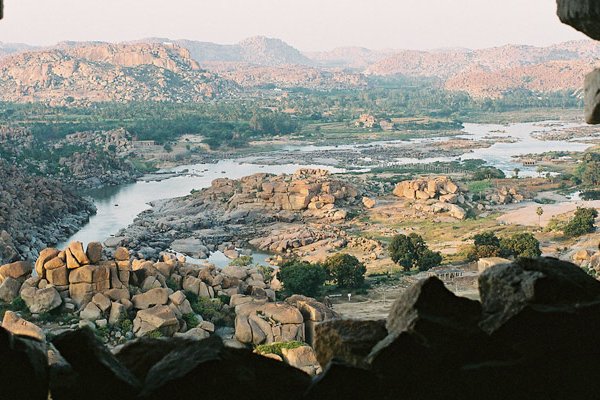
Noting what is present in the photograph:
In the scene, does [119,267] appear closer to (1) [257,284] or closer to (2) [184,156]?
(1) [257,284]

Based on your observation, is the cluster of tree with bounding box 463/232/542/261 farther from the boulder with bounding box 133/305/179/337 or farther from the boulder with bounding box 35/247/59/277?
the boulder with bounding box 35/247/59/277

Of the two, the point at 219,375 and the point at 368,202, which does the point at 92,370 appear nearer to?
the point at 219,375

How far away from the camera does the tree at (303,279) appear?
83.7 feet

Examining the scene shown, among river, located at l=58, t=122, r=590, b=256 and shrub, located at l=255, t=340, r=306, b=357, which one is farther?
river, located at l=58, t=122, r=590, b=256

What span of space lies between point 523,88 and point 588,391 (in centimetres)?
17100

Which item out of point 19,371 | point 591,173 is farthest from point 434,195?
point 19,371

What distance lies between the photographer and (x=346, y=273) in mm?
27453

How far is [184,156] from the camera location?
7400cm

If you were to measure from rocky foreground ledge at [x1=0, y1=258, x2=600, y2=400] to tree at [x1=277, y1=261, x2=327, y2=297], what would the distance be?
2128 cm

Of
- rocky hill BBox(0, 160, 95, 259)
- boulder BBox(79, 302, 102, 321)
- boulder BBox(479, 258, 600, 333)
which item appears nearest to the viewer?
boulder BBox(479, 258, 600, 333)

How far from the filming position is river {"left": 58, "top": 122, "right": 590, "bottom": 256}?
150 ft

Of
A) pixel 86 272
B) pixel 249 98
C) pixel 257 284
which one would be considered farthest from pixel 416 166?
pixel 249 98

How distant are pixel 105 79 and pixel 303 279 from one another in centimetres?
14089

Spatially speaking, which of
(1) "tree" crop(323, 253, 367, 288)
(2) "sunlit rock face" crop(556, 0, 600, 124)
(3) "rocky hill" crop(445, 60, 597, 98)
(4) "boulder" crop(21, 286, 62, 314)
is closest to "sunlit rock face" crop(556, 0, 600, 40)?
(2) "sunlit rock face" crop(556, 0, 600, 124)
